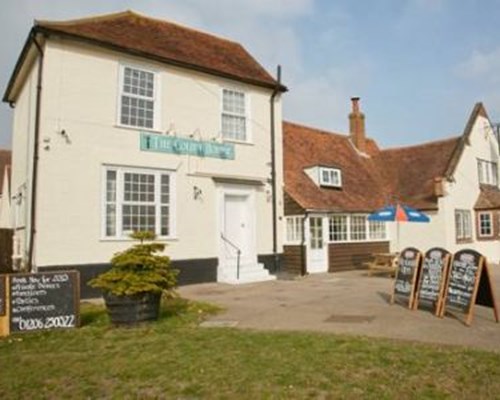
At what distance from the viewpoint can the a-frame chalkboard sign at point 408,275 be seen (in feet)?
33.3

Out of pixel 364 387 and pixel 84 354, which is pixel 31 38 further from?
pixel 364 387

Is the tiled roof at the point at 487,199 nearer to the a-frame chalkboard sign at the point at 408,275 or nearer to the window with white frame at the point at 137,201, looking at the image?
the a-frame chalkboard sign at the point at 408,275

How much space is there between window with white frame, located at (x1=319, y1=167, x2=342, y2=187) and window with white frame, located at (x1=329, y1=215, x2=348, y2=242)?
170 cm

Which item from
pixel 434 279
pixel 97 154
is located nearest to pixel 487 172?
pixel 434 279

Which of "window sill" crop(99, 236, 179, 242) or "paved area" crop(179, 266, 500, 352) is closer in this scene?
"paved area" crop(179, 266, 500, 352)

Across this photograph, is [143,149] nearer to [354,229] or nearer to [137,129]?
[137,129]

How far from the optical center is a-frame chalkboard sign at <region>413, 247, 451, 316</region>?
944 cm

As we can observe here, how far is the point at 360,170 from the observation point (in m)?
23.6

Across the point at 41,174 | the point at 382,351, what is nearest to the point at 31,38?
the point at 41,174

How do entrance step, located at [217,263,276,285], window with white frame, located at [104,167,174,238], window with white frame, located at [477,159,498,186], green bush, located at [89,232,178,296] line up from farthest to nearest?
1. window with white frame, located at [477,159,498,186]
2. entrance step, located at [217,263,276,285]
3. window with white frame, located at [104,167,174,238]
4. green bush, located at [89,232,178,296]

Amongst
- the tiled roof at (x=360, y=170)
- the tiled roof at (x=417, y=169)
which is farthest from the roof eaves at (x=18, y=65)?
the tiled roof at (x=417, y=169)

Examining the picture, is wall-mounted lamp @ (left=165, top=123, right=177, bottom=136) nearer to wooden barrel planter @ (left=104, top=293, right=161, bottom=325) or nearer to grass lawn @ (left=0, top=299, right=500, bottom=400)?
wooden barrel planter @ (left=104, top=293, right=161, bottom=325)

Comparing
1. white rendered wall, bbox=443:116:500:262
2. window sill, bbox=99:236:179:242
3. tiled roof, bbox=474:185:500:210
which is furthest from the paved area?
tiled roof, bbox=474:185:500:210

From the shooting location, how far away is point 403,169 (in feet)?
80.3
